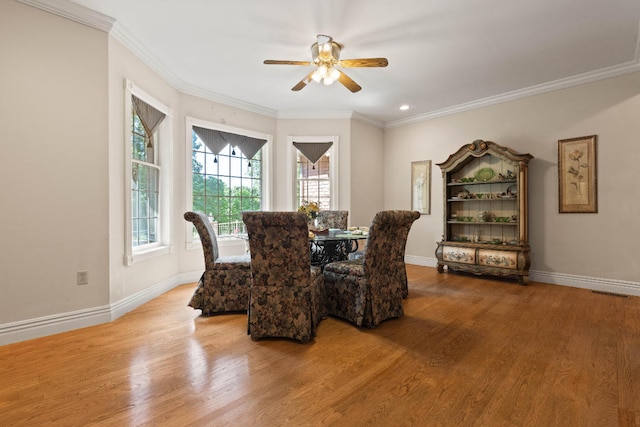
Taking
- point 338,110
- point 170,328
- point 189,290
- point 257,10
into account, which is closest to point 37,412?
point 170,328

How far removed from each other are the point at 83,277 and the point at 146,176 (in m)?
1.45

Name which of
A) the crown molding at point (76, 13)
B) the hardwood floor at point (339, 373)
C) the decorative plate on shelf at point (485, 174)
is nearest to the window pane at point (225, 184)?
the crown molding at point (76, 13)

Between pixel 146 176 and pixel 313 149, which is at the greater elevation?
pixel 313 149

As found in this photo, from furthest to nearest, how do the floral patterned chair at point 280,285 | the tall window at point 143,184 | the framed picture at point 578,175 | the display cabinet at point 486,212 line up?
1. the display cabinet at point 486,212
2. the framed picture at point 578,175
3. the tall window at point 143,184
4. the floral patterned chair at point 280,285

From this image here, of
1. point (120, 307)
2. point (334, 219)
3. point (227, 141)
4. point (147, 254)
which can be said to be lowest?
point (120, 307)

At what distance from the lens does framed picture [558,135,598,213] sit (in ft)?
13.1

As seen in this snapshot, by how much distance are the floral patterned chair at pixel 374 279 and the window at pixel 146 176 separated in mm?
2221

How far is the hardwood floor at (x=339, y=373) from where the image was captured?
1588 mm

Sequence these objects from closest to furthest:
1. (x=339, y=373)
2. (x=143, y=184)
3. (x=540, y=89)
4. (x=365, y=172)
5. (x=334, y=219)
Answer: (x=339, y=373) → (x=143, y=184) → (x=540, y=89) → (x=334, y=219) → (x=365, y=172)

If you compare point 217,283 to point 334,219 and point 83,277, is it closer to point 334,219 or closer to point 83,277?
point 83,277

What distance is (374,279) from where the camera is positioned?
276 cm

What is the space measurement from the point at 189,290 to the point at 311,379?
8.89ft

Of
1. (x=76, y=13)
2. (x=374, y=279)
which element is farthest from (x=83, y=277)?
(x=374, y=279)

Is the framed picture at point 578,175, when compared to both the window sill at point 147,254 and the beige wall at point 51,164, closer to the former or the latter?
the window sill at point 147,254
